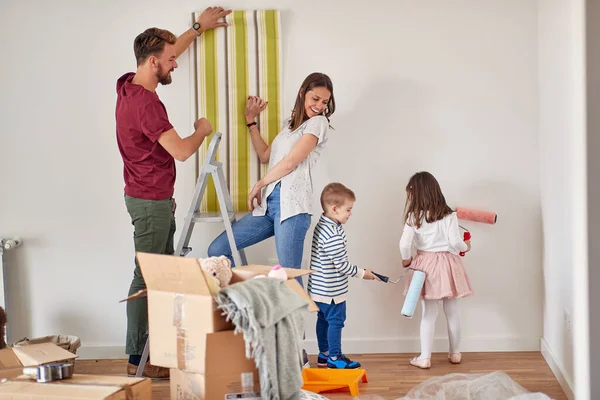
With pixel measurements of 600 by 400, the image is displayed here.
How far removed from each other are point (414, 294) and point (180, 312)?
149 cm

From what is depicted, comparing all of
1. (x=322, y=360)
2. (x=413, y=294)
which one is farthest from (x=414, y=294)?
(x=322, y=360)

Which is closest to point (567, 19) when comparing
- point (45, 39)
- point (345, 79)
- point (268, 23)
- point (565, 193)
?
point (565, 193)

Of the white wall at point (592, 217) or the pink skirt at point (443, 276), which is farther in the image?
the pink skirt at point (443, 276)

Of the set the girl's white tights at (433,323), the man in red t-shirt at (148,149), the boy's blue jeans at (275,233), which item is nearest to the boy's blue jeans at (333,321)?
the boy's blue jeans at (275,233)

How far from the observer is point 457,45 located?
3955 millimetres

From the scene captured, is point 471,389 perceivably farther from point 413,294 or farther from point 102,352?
point 102,352

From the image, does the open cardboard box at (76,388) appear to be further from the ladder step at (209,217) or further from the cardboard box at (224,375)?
the ladder step at (209,217)

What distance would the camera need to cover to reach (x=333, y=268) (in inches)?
146

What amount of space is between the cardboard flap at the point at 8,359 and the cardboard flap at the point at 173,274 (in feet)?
2.55

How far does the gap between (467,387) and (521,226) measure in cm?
110

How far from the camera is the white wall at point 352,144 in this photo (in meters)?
3.96

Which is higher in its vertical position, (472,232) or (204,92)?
(204,92)

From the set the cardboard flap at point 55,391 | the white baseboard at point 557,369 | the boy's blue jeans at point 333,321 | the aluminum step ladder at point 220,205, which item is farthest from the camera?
the boy's blue jeans at point 333,321

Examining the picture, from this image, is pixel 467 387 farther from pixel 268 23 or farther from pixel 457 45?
pixel 268 23
